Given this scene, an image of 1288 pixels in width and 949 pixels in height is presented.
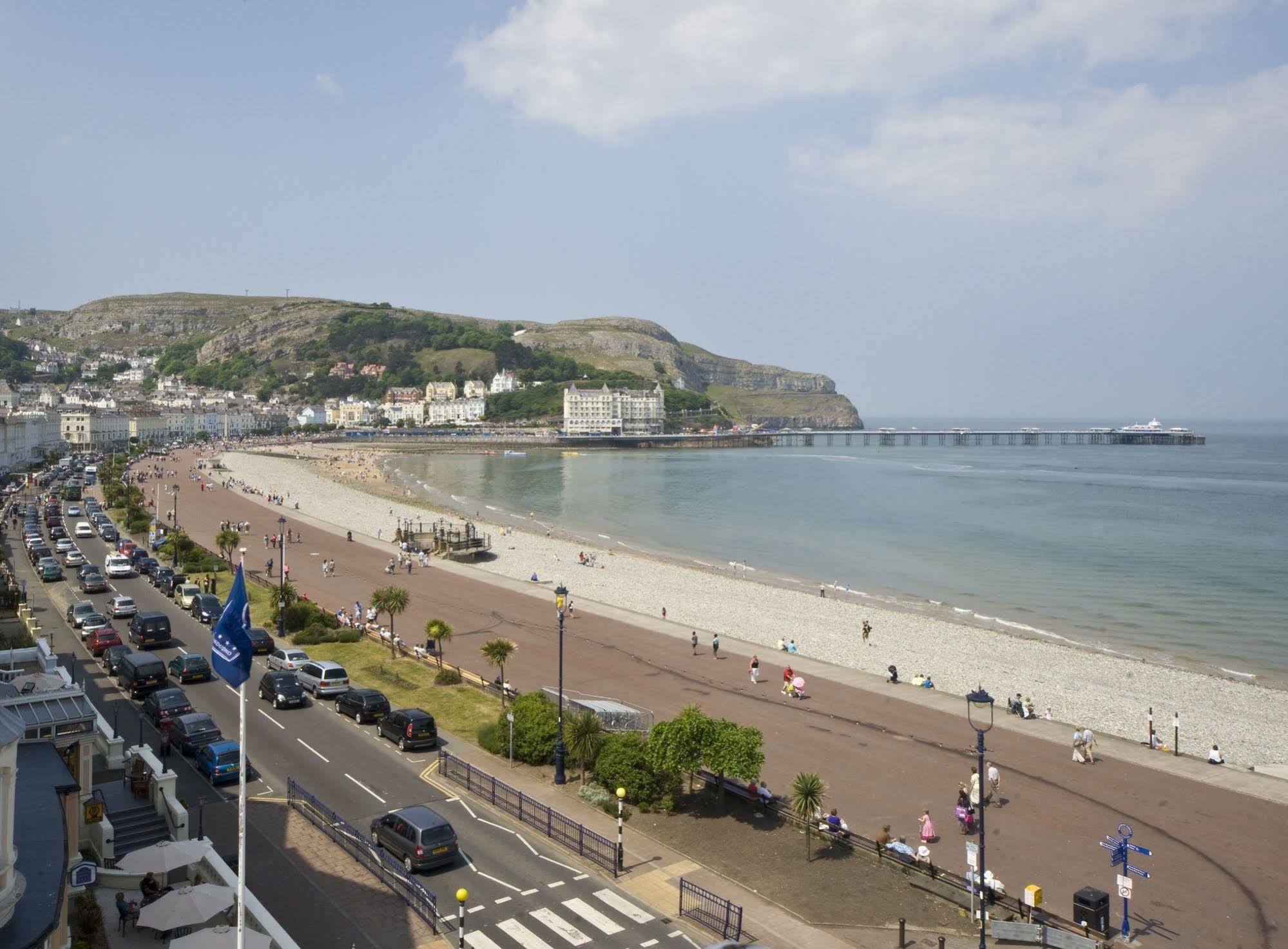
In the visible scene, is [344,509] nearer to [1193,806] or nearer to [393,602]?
[393,602]

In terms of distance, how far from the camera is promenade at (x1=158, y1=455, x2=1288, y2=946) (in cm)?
1428

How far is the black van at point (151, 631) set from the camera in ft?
84.8

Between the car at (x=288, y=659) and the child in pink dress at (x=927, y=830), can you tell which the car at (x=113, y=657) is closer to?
the car at (x=288, y=659)

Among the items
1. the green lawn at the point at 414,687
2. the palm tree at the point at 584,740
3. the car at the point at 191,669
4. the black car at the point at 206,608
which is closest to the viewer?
the palm tree at the point at 584,740

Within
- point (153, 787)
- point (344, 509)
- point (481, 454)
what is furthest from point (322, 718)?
point (481, 454)

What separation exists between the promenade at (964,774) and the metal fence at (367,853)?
7661 mm

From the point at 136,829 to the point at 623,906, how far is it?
704cm

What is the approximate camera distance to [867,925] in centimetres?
1258

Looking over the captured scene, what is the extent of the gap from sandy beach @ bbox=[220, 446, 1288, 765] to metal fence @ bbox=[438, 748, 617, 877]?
1459 centimetres

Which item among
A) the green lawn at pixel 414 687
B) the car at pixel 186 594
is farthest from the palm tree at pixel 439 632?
the car at pixel 186 594

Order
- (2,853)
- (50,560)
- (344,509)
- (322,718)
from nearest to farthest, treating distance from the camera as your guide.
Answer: (2,853), (322,718), (50,560), (344,509)

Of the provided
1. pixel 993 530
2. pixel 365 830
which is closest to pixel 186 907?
pixel 365 830

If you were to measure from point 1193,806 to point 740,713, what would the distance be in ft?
31.5

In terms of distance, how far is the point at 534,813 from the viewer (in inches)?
624
